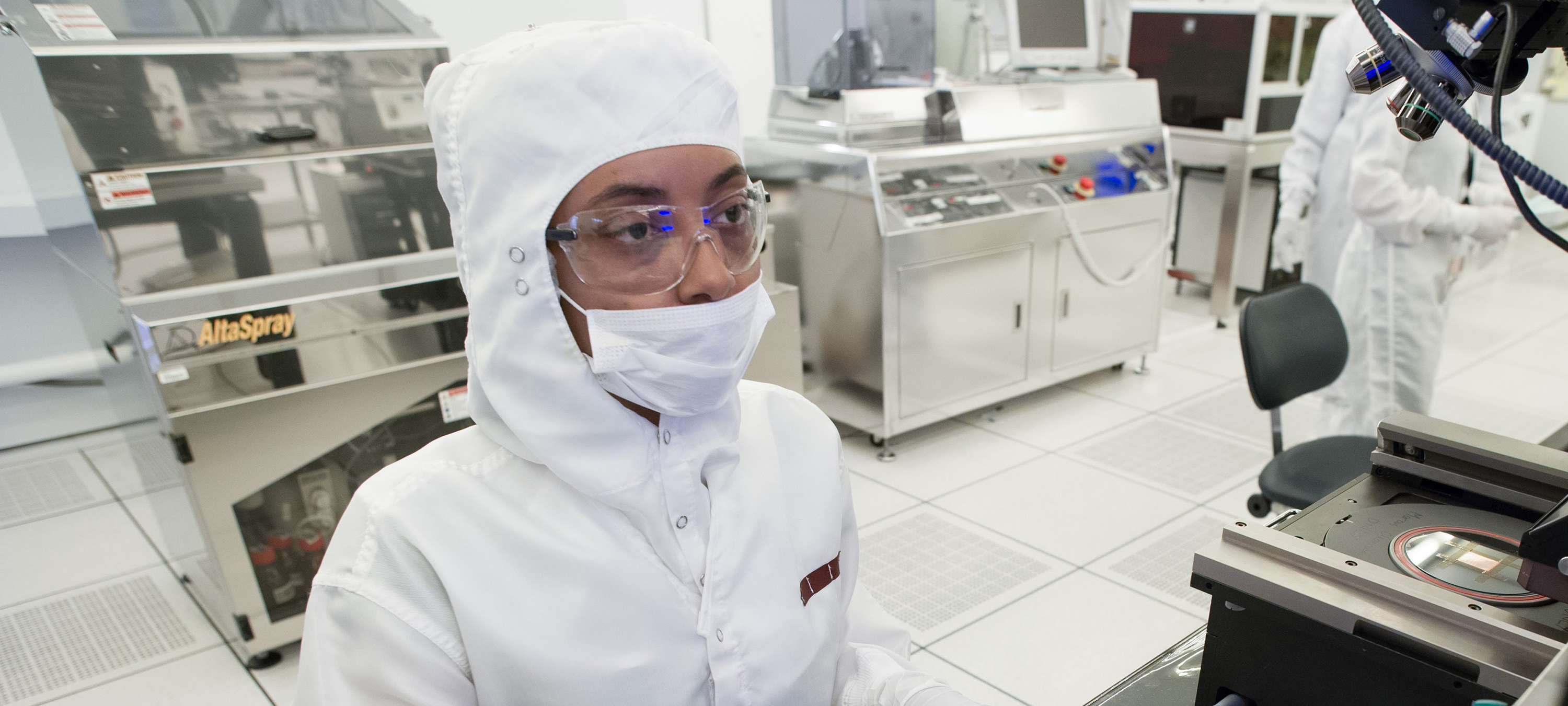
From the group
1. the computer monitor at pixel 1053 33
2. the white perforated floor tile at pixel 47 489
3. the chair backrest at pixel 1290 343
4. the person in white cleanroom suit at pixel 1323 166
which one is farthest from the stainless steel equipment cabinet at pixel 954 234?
the white perforated floor tile at pixel 47 489

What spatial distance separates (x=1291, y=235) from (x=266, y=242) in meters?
3.54

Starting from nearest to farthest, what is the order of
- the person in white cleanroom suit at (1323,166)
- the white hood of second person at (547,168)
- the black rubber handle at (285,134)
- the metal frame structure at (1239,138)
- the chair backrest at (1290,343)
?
the white hood of second person at (547,168), the black rubber handle at (285,134), the chair backrest at (1290,343), the person in white cleanroom suit at (1323,166), the metal frame structure at (1239,138)

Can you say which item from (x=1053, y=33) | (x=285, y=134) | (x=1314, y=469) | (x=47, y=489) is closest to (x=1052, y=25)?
(x=1053, y=33)

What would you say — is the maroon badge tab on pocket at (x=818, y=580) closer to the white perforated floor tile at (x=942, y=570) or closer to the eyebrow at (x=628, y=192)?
the eyebrow at (x=628, y=192)

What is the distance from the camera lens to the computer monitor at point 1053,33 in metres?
3.44

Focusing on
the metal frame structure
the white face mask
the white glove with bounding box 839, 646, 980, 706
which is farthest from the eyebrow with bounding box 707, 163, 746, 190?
the metal frame structure

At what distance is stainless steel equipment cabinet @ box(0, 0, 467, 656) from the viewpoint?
1828mm

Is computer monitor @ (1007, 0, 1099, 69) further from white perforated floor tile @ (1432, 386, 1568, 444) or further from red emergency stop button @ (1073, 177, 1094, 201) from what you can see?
white perforated floor tile @ (1432, 386, 1568, 444)

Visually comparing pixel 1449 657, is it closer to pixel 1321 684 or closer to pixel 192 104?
pixel 1321 684

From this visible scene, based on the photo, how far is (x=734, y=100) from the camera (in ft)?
2.94

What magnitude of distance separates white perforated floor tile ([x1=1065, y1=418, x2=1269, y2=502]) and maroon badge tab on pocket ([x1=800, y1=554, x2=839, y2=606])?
2.20 meters

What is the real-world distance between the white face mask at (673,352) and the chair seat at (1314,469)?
1628mm

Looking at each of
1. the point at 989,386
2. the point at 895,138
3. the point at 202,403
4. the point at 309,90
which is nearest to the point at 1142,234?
the point at 989,386

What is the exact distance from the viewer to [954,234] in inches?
125
